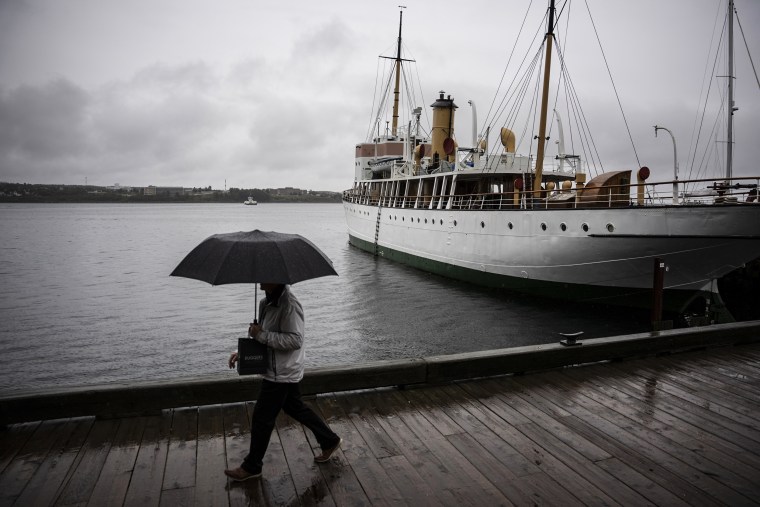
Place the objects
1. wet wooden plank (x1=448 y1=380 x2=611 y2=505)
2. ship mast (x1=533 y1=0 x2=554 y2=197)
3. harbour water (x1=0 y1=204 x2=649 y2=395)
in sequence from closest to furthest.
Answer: wet wooden plank (x1=448 y1=380 x2=611 y2=505)
harbour water (x1=0 y1=204 x2=649 y2=395)
ship mast (x1=533 y1=0 x2=554 y2=197)

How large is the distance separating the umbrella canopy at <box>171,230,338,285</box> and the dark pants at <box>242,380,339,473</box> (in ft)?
3.16

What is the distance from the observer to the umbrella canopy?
321 centimetres

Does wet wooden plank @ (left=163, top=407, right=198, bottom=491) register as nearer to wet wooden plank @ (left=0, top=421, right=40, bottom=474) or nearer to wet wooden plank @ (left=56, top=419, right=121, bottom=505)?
wet wooden plank @ (left=56, top=419, right=121, bottom=505)

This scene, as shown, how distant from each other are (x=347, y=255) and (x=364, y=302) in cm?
1916

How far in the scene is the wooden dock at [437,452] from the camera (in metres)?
3.46

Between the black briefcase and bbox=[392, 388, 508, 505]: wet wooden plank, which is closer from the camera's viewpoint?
bbox=[392, 388, 508, 505]: wet wooden plank

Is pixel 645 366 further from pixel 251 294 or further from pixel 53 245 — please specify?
pixel 53 245

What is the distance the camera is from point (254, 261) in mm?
3314

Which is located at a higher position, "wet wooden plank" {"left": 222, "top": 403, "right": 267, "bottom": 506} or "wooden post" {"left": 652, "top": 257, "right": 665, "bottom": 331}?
"wooden post" {"left": 652, "top": 257, "right": 665, "bottom": 331}

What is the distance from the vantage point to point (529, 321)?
16.0 metres

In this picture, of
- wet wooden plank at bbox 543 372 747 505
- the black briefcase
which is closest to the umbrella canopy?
the black briefcase

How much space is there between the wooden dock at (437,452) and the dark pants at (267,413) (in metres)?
0.19

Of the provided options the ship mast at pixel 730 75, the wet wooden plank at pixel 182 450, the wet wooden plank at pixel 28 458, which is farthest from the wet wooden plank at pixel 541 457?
the ship mast at pixel 730 75

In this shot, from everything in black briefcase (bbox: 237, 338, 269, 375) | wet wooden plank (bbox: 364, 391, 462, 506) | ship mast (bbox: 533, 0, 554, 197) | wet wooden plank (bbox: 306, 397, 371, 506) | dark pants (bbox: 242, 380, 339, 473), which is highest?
ship mast (bbox: 533, 0, 554, 197)
